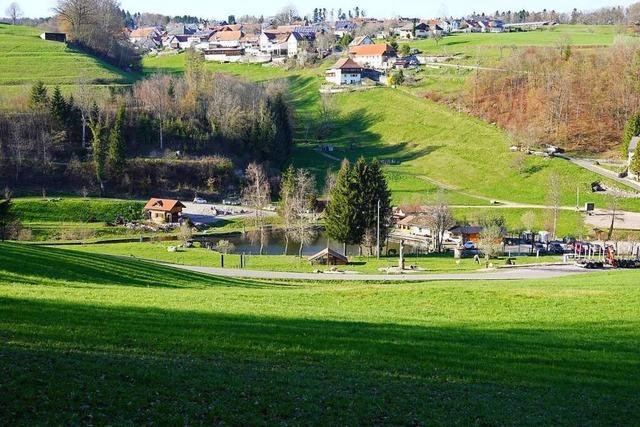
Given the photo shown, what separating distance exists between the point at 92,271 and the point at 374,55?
373ft

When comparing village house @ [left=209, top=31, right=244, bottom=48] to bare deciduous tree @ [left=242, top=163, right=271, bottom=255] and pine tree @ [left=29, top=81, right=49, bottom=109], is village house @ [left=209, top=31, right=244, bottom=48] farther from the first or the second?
bare deciduous tree @ [left=242, top=163, right=271, bottom=255]

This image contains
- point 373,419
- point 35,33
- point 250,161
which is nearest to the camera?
point 373,419

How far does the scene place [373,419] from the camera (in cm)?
1225

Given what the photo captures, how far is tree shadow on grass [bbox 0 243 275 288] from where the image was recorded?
25.6 metres

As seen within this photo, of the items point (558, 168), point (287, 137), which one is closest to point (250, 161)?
point (287, 137)

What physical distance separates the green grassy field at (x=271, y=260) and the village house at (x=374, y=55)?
84.6 metres

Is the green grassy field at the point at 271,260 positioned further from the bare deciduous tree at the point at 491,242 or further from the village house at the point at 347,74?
the village house at the point at 347,74

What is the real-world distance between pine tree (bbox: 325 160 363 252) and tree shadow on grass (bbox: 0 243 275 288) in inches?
833


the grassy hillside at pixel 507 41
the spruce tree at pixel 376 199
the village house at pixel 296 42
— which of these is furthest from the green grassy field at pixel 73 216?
the village house at pixel 296 42

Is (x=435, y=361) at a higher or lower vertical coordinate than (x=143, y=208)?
higher

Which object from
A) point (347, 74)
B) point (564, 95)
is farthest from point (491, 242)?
point (347, 74)

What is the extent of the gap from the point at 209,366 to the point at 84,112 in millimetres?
73597

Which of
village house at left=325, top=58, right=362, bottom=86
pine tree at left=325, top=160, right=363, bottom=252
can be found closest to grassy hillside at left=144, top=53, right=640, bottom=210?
village house at left=325, top=58, right=362, bottom=86

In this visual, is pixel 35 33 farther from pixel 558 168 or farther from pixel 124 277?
pixel 124 277
